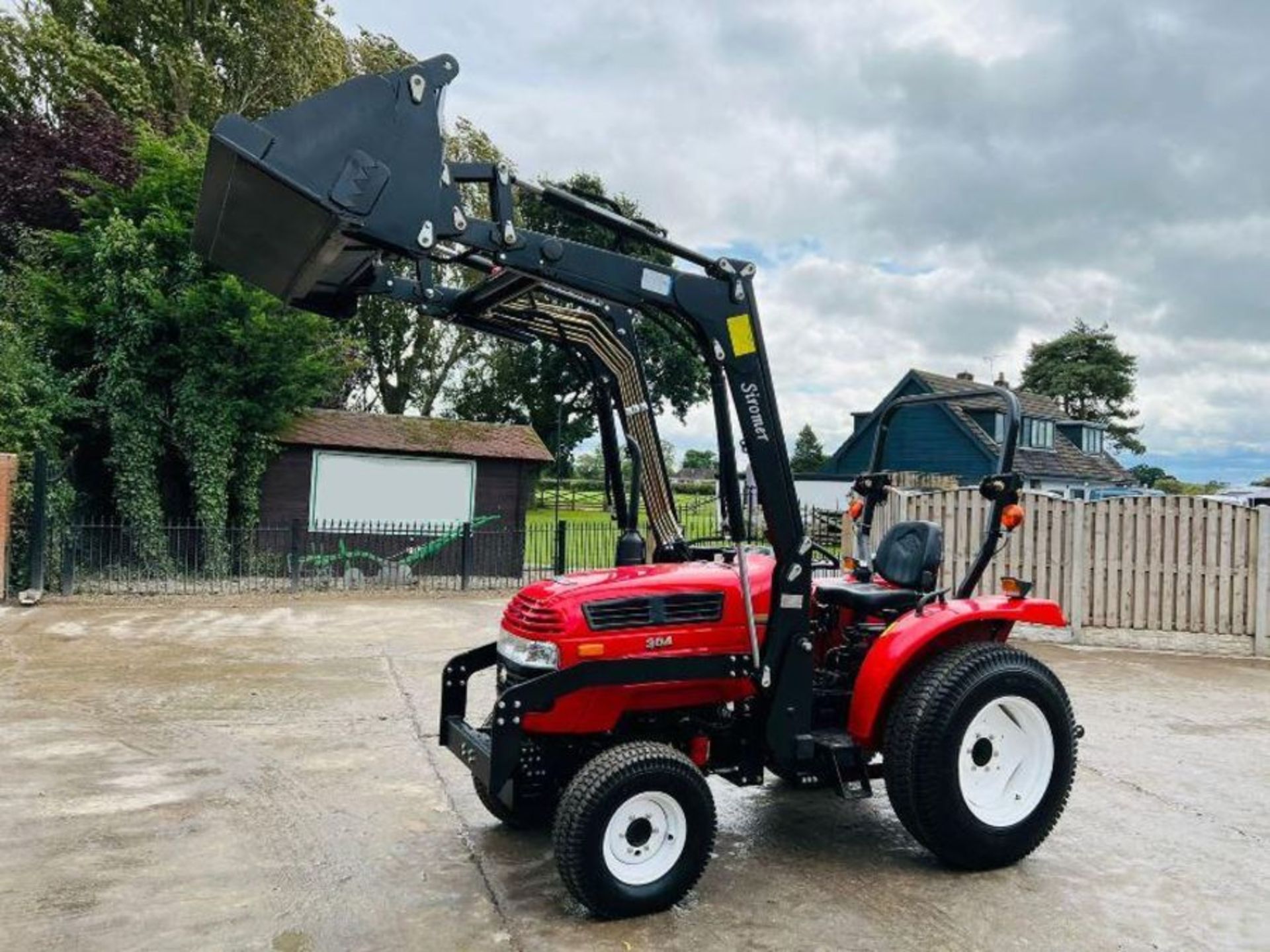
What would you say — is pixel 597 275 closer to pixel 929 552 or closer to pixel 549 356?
pixel 929 552

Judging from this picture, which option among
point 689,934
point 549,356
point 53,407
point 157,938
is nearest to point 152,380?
point 53,407

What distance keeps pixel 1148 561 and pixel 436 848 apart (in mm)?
8834

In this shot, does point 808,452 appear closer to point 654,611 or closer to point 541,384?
point 541,384

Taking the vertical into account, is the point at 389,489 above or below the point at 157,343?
below

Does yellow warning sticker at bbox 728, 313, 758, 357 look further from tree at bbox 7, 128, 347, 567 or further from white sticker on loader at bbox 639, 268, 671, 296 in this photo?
tree at bbox 7, 128, 347, 567

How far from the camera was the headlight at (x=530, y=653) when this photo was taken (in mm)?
3922

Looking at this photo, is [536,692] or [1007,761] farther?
[1007,761]

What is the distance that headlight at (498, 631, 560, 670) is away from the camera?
12.9 feet

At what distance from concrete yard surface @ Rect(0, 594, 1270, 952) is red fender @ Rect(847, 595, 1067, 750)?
0.71 meters

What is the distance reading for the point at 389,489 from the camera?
16344 millimetres

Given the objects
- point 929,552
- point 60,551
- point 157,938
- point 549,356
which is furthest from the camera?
point 549,356

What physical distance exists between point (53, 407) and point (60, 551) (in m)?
2.08

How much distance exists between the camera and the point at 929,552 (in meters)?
4.70

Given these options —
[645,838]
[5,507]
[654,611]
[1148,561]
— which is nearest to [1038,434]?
[1148,561]
